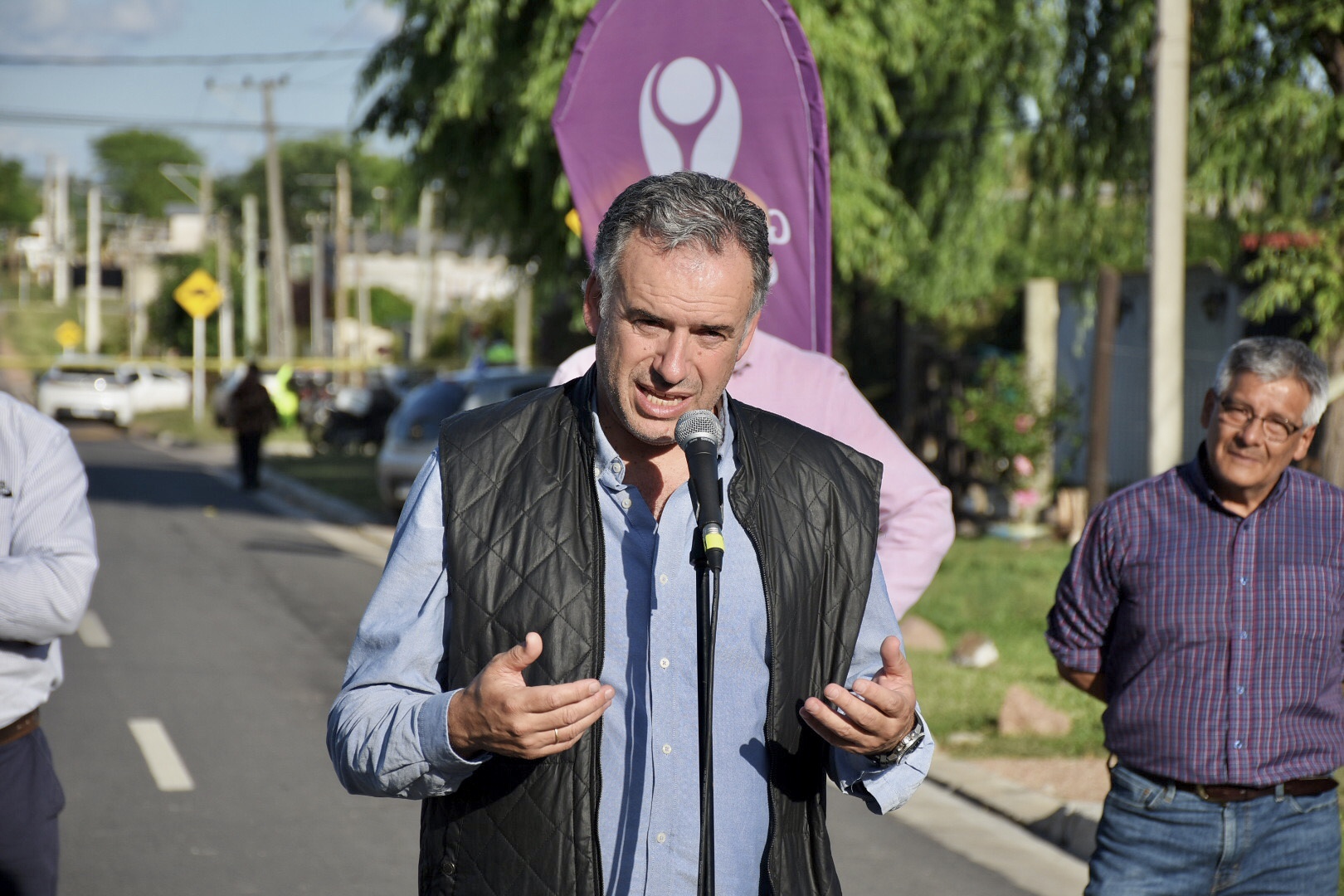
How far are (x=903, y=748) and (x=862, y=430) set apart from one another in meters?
1.81

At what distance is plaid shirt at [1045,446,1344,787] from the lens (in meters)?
3.85

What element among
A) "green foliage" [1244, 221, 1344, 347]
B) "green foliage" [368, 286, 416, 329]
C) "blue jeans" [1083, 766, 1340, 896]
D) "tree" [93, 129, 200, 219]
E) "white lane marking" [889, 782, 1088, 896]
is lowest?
"white lane marking" [889, 782, 1088, 896]

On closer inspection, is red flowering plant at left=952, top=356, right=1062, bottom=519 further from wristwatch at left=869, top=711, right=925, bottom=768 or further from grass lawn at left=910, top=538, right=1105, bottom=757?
wristwatch at left=869, top=711, right=925, bottom=768

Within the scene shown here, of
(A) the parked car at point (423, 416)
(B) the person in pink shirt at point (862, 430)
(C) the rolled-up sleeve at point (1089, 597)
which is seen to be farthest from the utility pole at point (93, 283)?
(C) the rolled-up sleeve at point (1089, 597)

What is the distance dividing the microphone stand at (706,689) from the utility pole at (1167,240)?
7151 mm

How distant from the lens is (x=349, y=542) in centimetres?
1711

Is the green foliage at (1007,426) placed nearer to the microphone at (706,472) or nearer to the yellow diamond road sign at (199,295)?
the microphone at (706,472)

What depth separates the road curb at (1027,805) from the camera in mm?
6539

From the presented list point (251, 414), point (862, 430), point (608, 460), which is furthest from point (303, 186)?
point (608, 460)

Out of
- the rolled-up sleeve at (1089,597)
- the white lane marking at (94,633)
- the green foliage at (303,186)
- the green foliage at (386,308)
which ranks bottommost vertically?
the white lane marking at (94,633)

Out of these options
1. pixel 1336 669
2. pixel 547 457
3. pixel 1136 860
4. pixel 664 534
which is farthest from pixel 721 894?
pixel 1336 669

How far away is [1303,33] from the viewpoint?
1102 centimetres

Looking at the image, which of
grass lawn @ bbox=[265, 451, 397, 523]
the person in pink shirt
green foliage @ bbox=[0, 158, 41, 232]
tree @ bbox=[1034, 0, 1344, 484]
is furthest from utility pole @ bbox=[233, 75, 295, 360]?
green foliage @ bbox=[0, 158, 41, 232]

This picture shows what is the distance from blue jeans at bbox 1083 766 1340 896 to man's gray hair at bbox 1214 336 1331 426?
3.16ft
